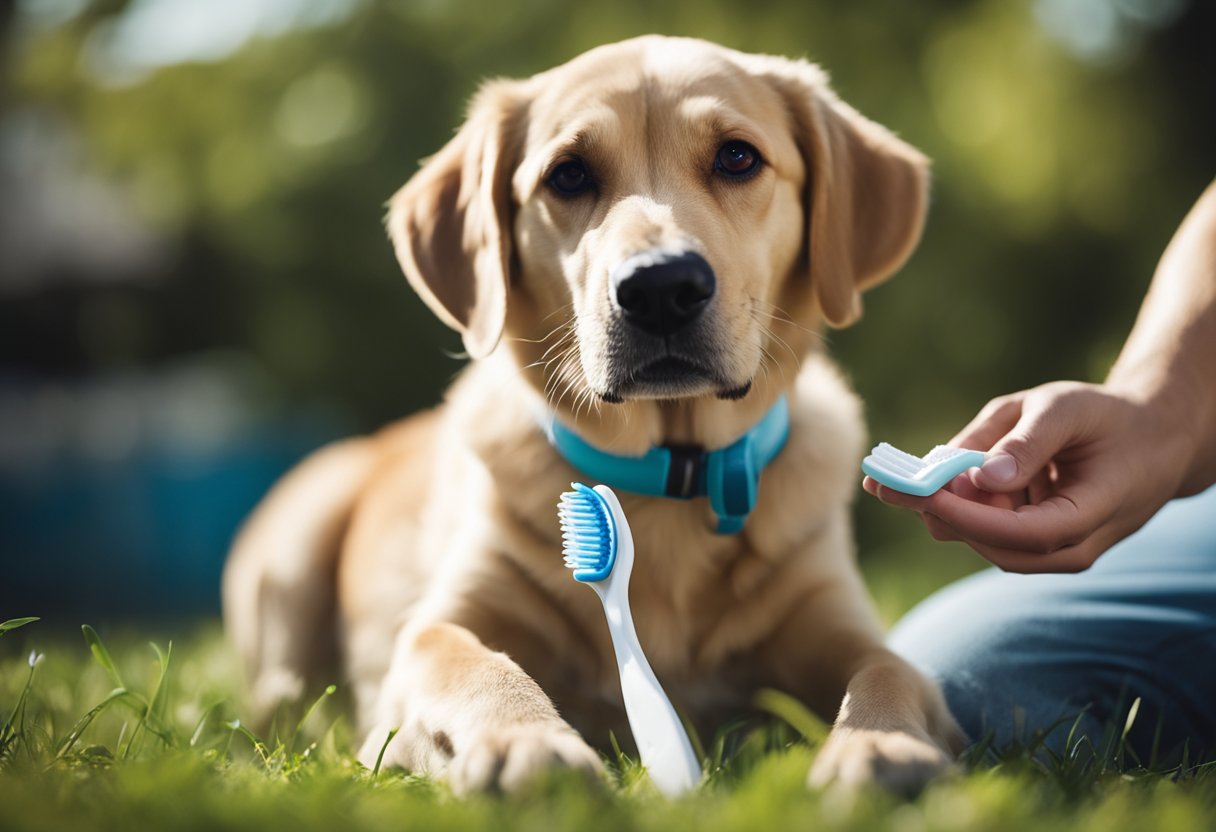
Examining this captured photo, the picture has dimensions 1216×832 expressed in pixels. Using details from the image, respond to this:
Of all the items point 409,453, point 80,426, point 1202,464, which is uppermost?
point 1202,464

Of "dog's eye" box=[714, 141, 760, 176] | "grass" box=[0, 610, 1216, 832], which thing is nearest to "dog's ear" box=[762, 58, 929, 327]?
"dog's eye" box=[714, 141, 760, 176]

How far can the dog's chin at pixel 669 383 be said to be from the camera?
244 centimetres

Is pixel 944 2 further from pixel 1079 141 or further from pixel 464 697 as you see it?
pixel 464 697

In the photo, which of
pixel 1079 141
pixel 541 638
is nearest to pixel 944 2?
pixel 1079 141

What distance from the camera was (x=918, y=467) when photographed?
206 cm

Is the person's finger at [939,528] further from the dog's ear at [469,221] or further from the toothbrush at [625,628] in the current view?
the dog's ear at [469,221]

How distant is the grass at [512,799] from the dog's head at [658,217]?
0.87 meters

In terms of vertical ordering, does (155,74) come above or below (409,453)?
above

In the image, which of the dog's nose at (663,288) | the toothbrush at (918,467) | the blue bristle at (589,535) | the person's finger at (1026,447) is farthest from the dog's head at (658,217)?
the person's finger at (1026,447)

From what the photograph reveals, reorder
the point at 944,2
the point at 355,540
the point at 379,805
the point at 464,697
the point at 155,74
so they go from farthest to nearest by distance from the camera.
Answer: the point at 155,74
the point at 944,2
the point at 355,540
the point at 464,697
the point at 379,805

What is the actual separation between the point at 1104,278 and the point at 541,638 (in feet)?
20.7

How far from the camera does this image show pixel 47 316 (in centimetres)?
1057

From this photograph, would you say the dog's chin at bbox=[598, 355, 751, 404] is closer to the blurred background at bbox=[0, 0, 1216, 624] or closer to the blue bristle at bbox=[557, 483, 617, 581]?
the blue bristle at bbox=[557, 483, 617, 581]

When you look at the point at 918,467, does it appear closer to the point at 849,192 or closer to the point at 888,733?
the point at 888,733
